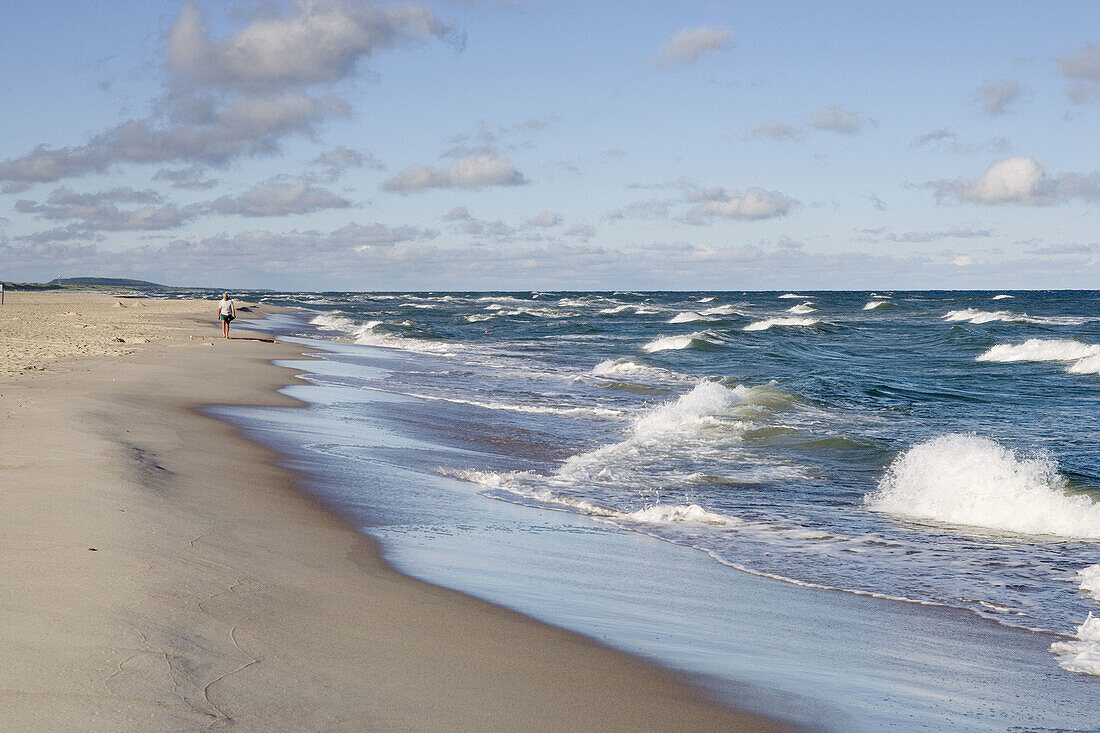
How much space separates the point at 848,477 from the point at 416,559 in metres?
6.66

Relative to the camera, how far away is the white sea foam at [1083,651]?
16.6ft

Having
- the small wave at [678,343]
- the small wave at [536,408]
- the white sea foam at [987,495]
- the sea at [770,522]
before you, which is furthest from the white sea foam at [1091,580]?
the small wave at [678,343]

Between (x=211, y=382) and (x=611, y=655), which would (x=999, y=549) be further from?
(x=211, y=382)

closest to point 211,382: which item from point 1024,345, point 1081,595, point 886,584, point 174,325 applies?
point 886,584

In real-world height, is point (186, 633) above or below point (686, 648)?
above

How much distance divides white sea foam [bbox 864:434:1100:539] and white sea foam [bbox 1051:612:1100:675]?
3141 mm

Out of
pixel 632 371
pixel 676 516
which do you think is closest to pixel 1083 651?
pixel 676 516

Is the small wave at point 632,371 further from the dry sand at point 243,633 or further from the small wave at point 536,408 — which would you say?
the dry sand at point 243,633

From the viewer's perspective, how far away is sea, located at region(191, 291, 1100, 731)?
4.78 meters

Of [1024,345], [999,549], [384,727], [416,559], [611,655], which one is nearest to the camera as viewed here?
[384,727]

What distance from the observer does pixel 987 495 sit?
9.47 m

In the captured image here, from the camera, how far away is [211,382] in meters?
16.5

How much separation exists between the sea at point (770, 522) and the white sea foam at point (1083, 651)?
0.05ft

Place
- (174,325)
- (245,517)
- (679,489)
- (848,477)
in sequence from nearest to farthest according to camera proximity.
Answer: (245,517)
(679,489)
(848,477)
(174,325)
